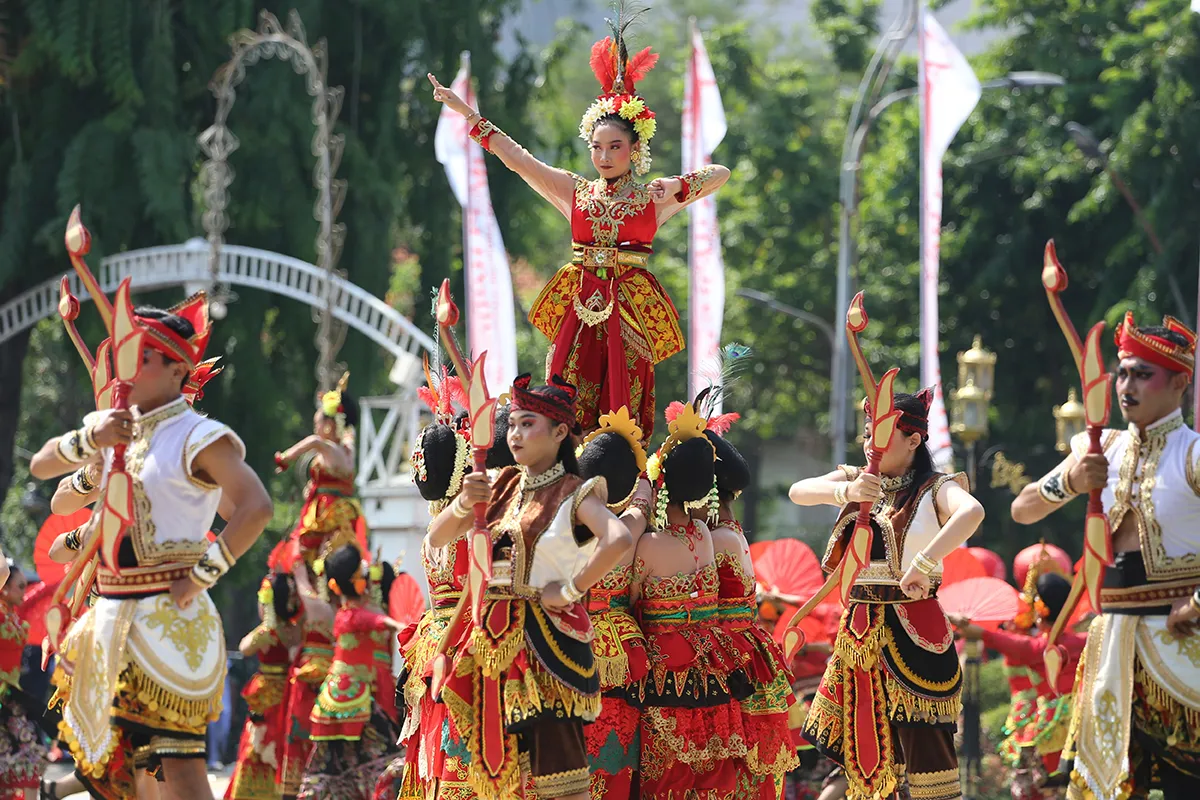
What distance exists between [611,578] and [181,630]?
Result: 5.62 feet

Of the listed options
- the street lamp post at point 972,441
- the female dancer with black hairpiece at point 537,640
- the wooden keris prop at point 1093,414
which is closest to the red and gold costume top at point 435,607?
the female dancer with black hairpiece at point 537,640

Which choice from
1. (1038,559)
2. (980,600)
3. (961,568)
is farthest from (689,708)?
(1038,559)

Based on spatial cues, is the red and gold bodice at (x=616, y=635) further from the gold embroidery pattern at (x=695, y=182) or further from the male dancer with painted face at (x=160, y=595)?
the gold embroidery pattern at (x=695, y=182)

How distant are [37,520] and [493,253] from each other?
14.6ft

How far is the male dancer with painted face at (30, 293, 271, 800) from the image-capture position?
20.7 feet

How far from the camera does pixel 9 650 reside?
8.80 metres

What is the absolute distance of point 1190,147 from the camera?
20.6 meters

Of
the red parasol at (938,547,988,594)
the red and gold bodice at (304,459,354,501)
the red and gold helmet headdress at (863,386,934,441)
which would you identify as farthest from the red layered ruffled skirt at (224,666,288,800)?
the red and gold helmet headdress at (863,386,934,441)

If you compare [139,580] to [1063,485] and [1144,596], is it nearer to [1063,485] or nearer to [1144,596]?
[1063,485]

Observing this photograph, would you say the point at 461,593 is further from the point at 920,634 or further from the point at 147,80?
the point at 147,80

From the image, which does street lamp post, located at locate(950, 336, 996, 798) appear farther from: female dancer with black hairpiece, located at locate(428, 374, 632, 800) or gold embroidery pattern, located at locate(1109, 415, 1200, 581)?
female dancer with black hairpiece, located at locate(428, 374, 632, 800)

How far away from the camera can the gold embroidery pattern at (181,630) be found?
634 centimetres

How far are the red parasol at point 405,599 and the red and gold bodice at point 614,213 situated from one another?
3056 millimetres

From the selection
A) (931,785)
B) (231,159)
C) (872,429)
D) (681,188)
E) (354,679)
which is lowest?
(931,785)
